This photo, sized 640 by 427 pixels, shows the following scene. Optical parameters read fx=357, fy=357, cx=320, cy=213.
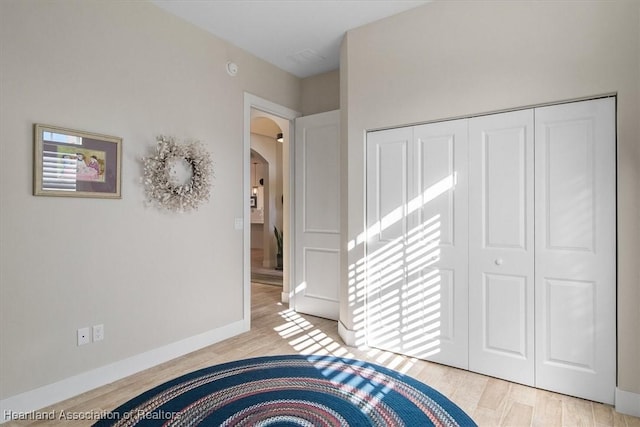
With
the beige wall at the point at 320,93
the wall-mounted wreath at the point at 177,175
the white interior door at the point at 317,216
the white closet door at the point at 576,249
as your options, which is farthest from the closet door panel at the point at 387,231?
the wall-mounted wreath at the point at 177,175

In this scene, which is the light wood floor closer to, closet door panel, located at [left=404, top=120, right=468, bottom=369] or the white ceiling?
closet door panel, located at [left=404, top=120, right=468, bottom=369]

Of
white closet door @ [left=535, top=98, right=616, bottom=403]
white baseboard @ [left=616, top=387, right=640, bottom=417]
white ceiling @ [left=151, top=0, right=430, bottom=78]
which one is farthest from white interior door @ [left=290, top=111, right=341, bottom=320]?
white baseboard @ [left=616, top=387, right=640, bottom=417]

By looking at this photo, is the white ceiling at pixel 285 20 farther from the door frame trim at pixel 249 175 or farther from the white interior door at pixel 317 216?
the white interior door at pixel 317 216

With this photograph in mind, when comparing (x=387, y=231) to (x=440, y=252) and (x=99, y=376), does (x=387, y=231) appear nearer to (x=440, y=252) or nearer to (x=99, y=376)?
(x=440, y=252)

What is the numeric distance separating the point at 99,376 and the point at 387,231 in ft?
7.65

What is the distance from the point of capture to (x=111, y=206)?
8.27ft

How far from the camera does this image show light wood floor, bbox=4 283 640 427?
2033mm

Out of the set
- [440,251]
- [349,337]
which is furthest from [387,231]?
[349,337]

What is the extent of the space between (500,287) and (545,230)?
1.59 ft

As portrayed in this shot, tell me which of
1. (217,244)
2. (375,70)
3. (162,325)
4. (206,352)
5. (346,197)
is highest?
(375,70)

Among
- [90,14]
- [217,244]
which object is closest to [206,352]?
[217,244]

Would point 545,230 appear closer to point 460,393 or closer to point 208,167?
point 460,393

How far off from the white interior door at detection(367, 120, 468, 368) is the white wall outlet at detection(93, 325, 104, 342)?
2024mm

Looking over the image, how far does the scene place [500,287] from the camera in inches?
98.2
